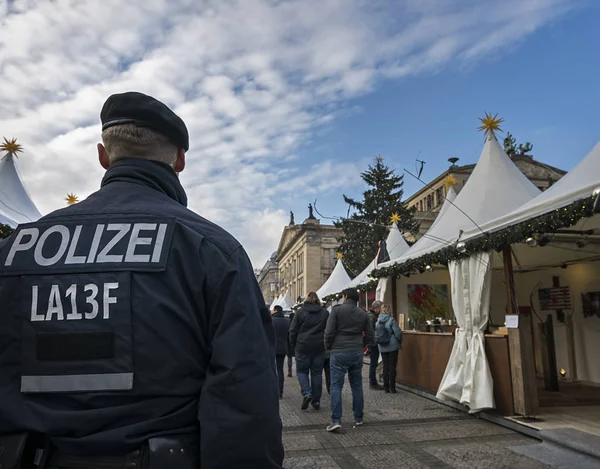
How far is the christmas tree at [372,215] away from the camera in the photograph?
33.8 metres

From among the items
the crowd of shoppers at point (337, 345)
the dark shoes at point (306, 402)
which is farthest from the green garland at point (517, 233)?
the dark shoes at point (306, 402)

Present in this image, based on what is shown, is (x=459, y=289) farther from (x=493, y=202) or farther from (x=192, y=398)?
(x=192, y=398)

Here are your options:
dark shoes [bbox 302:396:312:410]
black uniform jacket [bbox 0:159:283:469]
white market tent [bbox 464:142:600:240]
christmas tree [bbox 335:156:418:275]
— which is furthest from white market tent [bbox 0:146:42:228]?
christmas tree [bbox 335:156:418:275]

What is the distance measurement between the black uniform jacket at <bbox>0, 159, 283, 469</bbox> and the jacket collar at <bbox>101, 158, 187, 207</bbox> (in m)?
0.19

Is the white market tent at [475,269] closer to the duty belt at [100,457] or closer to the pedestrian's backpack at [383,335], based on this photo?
the pedestrian's backpack at [383,335]

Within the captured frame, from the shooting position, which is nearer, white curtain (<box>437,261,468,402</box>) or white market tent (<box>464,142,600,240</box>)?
white market tent (<box>464,142,600,240</box>)

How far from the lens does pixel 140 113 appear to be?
1763mm

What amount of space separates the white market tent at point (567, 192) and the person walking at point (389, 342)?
3.56 m

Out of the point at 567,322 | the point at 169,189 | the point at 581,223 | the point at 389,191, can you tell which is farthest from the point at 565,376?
the point at 389,191

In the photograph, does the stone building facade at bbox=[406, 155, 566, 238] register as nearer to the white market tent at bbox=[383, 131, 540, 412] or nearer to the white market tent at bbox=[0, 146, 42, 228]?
the white market tent at bbox=[383, 131, 540, 412]

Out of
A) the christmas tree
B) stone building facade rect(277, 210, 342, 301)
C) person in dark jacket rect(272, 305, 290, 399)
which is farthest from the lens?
stone building facade rect(277, 210, 342, 301)

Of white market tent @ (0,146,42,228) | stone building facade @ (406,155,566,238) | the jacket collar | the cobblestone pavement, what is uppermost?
stone building facade @ (406,155,566,238)

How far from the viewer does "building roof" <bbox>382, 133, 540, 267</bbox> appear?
9211mm

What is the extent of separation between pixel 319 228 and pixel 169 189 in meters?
64.3
